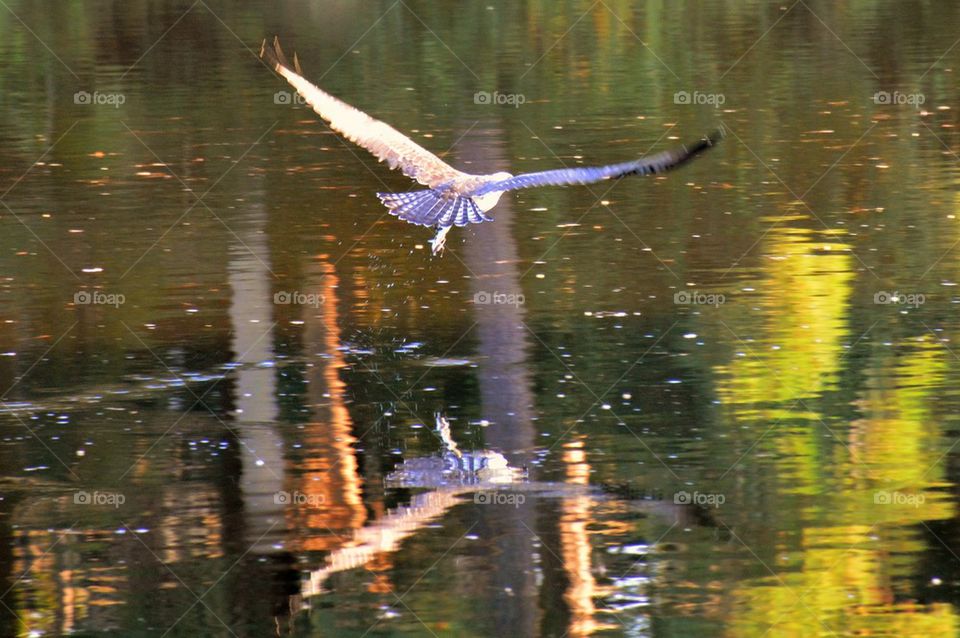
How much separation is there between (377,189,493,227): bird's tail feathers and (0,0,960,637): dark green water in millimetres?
917

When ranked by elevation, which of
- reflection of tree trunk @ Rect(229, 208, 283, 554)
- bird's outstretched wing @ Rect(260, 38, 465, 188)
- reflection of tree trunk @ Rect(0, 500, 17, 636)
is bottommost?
reflection of tree trunk @ Rect(0, 500, 17, 636)

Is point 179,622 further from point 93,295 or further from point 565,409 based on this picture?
point 93,295

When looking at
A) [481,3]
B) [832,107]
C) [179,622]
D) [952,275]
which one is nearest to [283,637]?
[179,622]

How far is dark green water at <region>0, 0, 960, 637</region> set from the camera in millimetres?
8273

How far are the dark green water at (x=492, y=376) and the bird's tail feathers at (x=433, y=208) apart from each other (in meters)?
0.92

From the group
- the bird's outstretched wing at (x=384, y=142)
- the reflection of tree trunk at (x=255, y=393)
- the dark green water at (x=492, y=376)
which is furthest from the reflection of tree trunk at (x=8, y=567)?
the bird's outstretched wing at (x=384, y=142)

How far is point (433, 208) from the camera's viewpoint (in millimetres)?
11953

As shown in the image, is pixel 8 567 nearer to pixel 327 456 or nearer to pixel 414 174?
pixel 327 456

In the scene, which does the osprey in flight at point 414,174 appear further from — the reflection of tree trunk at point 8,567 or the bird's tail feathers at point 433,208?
the reflection of tree trunk at point 8,567

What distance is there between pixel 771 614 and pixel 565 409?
3.22 m

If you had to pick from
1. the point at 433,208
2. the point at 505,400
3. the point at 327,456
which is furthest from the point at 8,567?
the point at 433,208

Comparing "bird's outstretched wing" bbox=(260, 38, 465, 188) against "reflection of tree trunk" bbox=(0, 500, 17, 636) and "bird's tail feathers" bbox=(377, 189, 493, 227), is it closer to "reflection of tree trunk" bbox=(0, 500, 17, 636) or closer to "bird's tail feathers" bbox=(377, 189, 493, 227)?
"bird's tail feathers" bbox=(377, 189, 493, 227)

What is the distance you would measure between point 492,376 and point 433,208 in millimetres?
1145

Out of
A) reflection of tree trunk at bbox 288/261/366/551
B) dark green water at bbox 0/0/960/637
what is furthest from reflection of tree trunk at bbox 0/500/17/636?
reflection of tree trunk at bbox 288/261/366/551
